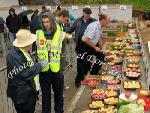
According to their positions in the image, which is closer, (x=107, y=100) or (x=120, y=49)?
(x=107, y=100)

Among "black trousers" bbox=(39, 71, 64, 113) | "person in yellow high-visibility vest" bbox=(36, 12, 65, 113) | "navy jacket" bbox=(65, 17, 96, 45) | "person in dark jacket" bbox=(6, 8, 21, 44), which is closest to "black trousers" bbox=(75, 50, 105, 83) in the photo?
"navy jacket" bbox=(65, 17, 96, 45)

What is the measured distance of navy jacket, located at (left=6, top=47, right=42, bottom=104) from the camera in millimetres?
5828

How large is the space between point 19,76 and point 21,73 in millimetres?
56

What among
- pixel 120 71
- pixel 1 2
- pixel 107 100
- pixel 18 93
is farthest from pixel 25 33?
pixel 1 2

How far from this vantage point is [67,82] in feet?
35.6

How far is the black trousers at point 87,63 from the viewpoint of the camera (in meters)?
9.67

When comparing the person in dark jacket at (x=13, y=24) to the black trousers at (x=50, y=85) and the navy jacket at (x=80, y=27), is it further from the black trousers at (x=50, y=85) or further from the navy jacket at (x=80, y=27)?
the black trousers at (x=50, y=85)

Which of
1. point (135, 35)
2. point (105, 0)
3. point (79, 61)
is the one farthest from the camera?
point (105, 0)

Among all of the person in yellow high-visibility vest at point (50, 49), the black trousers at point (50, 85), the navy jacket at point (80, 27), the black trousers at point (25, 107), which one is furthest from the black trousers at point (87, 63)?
the black trousers at point (25, 107)

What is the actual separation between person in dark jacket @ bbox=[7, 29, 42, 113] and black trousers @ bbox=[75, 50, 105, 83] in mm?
3681

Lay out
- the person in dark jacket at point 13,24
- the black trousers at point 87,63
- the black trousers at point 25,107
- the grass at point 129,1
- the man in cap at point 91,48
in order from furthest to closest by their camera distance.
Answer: the grass at point 129,1 → the person in dark jacket at point 13,24 → the black trousers at point 87,63 → the man in cap at point 91,48 → the black trousers at point 25,107

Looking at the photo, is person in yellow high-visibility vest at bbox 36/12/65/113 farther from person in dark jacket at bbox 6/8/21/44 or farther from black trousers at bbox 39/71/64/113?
person in dark jacket at bbox 6/8/21/44

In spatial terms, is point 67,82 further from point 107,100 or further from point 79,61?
point 107,100

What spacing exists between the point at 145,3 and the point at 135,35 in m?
12.1
